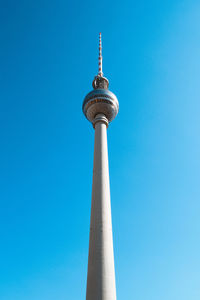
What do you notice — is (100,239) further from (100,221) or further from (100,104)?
(100,104)

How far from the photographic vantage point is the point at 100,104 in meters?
43.9

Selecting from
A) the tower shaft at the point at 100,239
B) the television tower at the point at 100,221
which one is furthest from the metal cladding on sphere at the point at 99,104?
the tower shaft at the point at 100,239

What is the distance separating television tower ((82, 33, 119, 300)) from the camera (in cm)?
2289

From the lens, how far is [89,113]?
44.3 m

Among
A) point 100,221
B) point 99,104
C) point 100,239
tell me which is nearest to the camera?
point 100,239

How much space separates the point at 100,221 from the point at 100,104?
22675 millimetres

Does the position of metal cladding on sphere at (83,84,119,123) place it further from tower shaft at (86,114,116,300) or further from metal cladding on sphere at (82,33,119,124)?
tower shaft at (86,114,116,300)

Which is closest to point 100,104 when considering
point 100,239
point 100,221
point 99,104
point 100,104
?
point 100,104

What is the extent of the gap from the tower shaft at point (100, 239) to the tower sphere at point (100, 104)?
9.92 metres

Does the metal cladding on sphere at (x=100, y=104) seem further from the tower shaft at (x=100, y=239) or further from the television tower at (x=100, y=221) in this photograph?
the tower shaft at (x=100, y=239)

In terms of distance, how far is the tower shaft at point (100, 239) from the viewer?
22734mm

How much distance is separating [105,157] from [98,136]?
4307mm

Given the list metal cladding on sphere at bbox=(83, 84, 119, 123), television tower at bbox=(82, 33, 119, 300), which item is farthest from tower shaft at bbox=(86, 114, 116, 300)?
metal cladding on sphere at bbox=(83, 84, 119, 123)

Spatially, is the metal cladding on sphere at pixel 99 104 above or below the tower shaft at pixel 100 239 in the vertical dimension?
above
